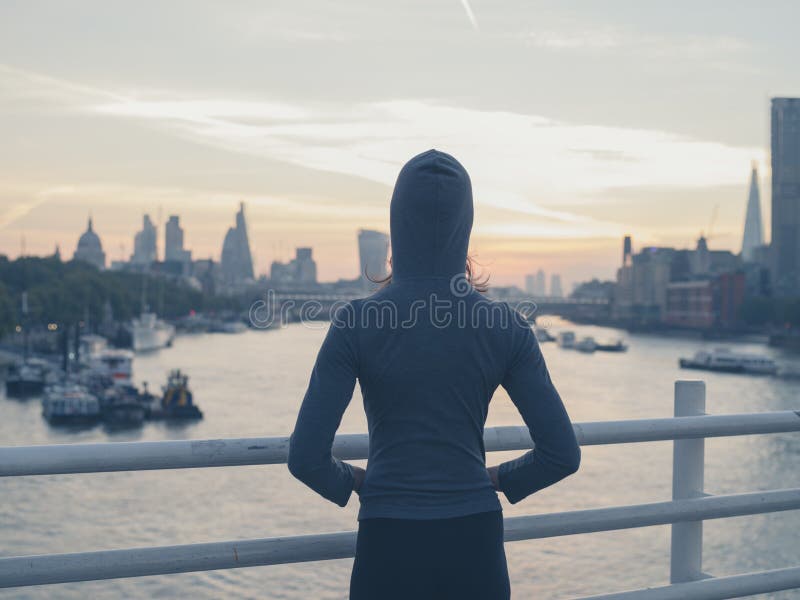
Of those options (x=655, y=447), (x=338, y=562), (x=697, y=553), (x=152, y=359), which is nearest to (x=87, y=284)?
(x=152, y=359)

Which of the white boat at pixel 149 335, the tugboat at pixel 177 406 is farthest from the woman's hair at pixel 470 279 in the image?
the white boat at pixel 149 335

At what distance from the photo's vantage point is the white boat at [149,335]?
9531 cm

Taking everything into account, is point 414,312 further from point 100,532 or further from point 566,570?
point 100,532

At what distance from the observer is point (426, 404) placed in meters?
1.92

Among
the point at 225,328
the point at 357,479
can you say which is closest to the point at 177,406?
the point at 357,479

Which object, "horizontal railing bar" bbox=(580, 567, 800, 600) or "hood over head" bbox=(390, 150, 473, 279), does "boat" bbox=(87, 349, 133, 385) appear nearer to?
"horizontal railing bar" bbox=(580, 567, 800, 600)

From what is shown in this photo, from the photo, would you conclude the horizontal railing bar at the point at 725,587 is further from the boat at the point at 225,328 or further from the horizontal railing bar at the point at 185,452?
the boat at the point at 225,328

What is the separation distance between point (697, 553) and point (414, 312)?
66.5 inches

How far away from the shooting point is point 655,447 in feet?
111

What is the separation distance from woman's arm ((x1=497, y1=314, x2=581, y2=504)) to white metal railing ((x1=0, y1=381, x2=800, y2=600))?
308 millimetres

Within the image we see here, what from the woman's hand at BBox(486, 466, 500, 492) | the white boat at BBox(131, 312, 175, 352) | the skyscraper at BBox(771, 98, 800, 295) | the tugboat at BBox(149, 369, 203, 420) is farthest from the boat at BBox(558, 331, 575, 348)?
the woman's hand at BBox(486, 466, 500, 492)

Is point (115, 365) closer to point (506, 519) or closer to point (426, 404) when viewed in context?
point (506, 519)

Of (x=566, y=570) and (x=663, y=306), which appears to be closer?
(x=566, y=570)

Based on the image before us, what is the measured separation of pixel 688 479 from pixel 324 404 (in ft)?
5.22
